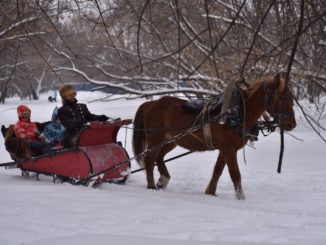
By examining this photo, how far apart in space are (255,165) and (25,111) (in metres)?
4.53

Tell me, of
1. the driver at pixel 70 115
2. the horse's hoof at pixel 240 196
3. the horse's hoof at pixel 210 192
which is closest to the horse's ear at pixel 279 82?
the horse's hoof at pixel 240 196

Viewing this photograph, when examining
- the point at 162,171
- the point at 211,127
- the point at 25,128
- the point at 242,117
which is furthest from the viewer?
the point at 25,128

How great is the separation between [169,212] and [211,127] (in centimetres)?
170

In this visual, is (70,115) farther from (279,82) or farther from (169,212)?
(279,82)

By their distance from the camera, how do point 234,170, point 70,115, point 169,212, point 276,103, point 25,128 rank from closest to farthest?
point 169,212 → point 276,103 → point 234,170 → point 70,115 → point 25,128

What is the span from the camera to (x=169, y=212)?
15.7ft

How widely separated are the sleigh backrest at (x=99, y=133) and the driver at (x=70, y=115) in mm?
165

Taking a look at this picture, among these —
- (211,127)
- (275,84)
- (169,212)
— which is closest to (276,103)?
(275,84)

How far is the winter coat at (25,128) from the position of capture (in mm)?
7336

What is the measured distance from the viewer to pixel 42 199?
5.09 meters

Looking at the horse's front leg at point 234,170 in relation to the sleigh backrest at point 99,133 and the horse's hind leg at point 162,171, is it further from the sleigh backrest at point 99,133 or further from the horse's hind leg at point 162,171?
the sleigh backrest at point 99,133

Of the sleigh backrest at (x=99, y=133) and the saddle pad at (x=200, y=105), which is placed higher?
the saddle pad at (x=200, y=105)

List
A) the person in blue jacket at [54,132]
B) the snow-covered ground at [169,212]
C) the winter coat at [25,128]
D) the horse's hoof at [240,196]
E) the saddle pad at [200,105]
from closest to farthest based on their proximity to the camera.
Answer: the snow-covered ground at [169,212] < the horse's hoof at [240,196] < the saddle pad at [200,105] < the winter coat at [25,128] < the person in blue jacket at [54,132]

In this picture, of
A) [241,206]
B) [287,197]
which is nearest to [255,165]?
[287,197]
